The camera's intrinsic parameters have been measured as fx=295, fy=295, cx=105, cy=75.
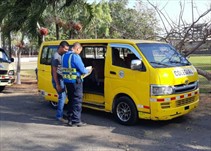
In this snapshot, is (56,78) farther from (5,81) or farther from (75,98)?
(5,81)

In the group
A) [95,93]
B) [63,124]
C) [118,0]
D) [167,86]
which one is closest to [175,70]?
[167,86]

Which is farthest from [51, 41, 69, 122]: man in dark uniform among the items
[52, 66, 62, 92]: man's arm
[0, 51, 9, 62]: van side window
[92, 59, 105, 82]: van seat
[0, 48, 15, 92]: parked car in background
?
[0, 51, 9, 62]: van side window

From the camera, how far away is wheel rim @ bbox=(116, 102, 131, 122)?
6.61 meters

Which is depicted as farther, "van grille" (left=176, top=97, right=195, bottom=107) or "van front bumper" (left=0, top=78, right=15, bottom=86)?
"van front bumper" (left=0, top=78, right=15, bottom=86)

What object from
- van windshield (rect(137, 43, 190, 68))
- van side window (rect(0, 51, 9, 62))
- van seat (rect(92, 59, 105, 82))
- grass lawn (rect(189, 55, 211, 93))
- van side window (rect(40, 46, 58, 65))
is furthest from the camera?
van side window (rect(0, 51, 9, 62))

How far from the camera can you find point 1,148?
523 centimetres

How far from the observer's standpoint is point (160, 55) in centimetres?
676

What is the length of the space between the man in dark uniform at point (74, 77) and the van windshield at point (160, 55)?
1.41 meters

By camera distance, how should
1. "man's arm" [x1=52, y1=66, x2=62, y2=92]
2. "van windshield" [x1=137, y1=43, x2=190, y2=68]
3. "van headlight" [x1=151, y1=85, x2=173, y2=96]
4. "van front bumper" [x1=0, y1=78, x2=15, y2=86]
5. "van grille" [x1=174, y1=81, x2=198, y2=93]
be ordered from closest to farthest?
"van headlight" [x1=151, y1=85, x2=173, y2=96] → "van grille" [x1=174, y1=81, x2=198, y2=93] → "van windshield" [x1=137, y1=43, x2=190, y2=68] → "man's arm" [x1=52, y1=66, x2=62, y2=92] → "van front bumper" [x1=0, y1=78, x2=15, y2=86]

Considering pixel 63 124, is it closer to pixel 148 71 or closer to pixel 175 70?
pixel 148 71

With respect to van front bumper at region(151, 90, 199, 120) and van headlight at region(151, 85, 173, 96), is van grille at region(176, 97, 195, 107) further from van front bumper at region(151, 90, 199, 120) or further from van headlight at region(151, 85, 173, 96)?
van headlight at region(151, 85, 173, 96)

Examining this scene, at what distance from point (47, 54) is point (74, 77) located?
2405 millimetres

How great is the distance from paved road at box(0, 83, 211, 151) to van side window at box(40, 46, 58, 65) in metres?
1.45

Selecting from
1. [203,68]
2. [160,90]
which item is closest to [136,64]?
[160,90]
